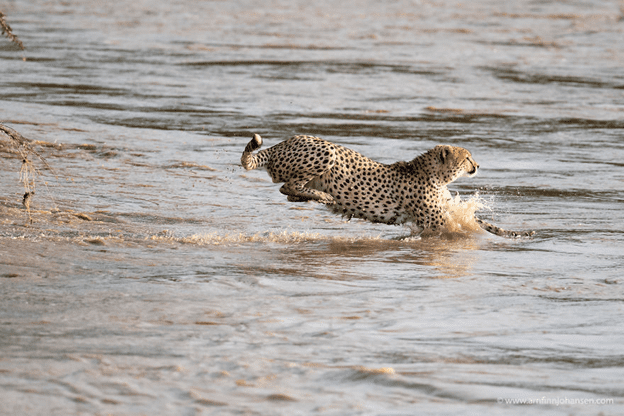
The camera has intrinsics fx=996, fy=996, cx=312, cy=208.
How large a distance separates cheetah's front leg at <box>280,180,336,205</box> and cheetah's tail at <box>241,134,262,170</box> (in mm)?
361

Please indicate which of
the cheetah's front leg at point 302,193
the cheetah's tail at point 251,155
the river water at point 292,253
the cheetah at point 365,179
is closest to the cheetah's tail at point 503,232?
the cheetah at point 365,179

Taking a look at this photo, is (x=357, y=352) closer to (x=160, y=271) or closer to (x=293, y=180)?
(x=160, y=271)

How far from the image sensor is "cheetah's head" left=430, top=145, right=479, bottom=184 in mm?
8617

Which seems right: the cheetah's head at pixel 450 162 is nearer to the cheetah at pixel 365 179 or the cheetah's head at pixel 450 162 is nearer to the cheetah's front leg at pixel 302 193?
the cheetah at pixel 365 179

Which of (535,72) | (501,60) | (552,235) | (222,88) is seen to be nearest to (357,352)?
(552,235)

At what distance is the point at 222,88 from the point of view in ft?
56.3

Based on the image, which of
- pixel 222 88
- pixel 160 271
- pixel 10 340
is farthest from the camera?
pixel 222 88

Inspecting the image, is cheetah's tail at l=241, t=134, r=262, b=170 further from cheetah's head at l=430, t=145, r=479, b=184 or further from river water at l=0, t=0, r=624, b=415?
cheetah's head at l=430, t=145, r=479, b=184

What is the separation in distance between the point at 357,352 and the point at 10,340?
1.86 m

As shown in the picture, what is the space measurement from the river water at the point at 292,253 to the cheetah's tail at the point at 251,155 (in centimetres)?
59

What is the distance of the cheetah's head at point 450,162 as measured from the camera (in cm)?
862

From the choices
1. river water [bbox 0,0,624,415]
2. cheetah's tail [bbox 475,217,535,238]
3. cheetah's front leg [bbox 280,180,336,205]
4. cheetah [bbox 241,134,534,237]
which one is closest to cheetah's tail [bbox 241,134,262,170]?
cheetah [bbox 241,134,534,237]

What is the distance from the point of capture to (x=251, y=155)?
8.57 meters

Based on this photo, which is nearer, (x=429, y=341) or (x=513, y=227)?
(x=429, y=341)
